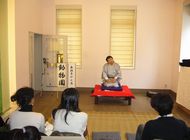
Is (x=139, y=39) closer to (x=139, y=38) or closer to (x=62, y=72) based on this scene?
(x=139, y=38)

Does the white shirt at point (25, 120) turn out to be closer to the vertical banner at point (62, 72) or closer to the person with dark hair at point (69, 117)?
the person with dark hair at point (69, 117)

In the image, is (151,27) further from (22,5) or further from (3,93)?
(3,93)

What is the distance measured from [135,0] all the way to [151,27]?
99 cm

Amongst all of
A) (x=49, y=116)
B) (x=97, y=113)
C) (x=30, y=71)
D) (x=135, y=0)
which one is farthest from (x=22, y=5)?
(x=135, y=0)

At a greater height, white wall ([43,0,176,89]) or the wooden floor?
white wall ([43,0,176,89])

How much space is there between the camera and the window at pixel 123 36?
7.66 metres

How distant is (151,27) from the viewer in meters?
7.56

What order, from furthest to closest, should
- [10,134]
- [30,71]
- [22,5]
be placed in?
[30,71] < [22,5] < [10,134]

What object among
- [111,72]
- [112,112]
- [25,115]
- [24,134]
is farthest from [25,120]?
[111,72]

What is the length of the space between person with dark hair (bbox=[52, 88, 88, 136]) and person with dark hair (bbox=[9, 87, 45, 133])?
0.55 ft

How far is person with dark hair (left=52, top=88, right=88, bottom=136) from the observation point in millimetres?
2318

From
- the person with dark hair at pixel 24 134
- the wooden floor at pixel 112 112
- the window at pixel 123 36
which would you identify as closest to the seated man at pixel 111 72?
the wooden floor at pixel 112 112

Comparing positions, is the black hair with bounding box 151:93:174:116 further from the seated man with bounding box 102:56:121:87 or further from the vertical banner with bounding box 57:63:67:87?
the vertical banner with bounding box 57:63:67:87

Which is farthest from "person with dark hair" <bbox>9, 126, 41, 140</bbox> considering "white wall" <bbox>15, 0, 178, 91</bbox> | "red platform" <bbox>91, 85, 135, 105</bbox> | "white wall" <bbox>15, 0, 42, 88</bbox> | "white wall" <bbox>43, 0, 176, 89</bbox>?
"white wall" <bbox>43, 0, 176, 89</bbox>
